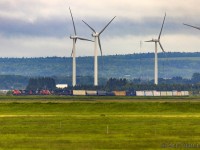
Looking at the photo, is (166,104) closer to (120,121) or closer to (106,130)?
(120,121)

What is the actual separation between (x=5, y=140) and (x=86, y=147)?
11.5m

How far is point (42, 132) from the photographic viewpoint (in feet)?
290

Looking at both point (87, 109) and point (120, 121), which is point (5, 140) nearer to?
point (120, 121)

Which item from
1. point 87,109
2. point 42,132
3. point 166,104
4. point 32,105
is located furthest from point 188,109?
point 42,132

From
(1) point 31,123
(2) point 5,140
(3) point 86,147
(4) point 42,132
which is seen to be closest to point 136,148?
(3) point 86,147

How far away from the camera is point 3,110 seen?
486ft

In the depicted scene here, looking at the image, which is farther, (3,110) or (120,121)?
(3,110)

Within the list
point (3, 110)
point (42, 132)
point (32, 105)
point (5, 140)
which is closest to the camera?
point (5, 140)

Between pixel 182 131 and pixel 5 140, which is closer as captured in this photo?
pixel 5 140

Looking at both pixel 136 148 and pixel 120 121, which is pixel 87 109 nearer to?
pixel 120 121

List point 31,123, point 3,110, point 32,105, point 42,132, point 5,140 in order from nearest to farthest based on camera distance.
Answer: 1. point 5,140
2. point 42,132
3. point 31,123
4. point 3,110
5. point 32,105

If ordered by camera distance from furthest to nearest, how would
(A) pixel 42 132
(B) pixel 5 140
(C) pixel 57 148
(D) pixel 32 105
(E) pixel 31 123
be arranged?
(D) pixel 32 105
(E) pixel 31 123
(A) pixel 42 132
(B) pixel 5 140
(C) pixel 57 148

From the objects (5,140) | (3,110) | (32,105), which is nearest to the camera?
(5,140)

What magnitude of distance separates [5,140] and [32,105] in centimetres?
8001
